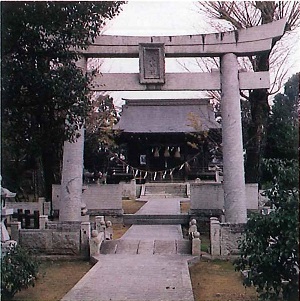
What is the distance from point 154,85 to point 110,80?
0.95 meters

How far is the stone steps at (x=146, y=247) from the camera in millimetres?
8742

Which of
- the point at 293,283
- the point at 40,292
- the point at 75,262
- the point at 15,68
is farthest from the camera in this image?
the point at 75,262

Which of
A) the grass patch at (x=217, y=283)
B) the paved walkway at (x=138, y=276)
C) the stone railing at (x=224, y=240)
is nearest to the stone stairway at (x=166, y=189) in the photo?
the paved walkway at (x=138, y=276)

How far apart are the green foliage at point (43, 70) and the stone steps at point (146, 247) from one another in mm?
2913

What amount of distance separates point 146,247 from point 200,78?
3.70 meters

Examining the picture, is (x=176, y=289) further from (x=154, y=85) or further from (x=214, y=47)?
(x=214, y=47)

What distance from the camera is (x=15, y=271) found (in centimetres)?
529

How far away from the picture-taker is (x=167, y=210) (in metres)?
15.6

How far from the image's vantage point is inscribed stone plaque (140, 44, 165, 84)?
938 centimetres

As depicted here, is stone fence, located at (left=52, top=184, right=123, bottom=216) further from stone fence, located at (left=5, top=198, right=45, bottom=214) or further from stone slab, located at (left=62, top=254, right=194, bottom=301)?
stone slab, located at (left=62, top=254, right=194, bottom=301)

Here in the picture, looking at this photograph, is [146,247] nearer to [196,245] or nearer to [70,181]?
[196,245]

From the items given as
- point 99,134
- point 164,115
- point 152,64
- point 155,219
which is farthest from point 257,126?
point 164,115

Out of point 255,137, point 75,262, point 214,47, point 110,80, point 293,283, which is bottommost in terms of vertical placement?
point 75,262

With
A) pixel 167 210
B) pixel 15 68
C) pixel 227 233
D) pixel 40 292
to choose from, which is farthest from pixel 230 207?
pixel 167 210
